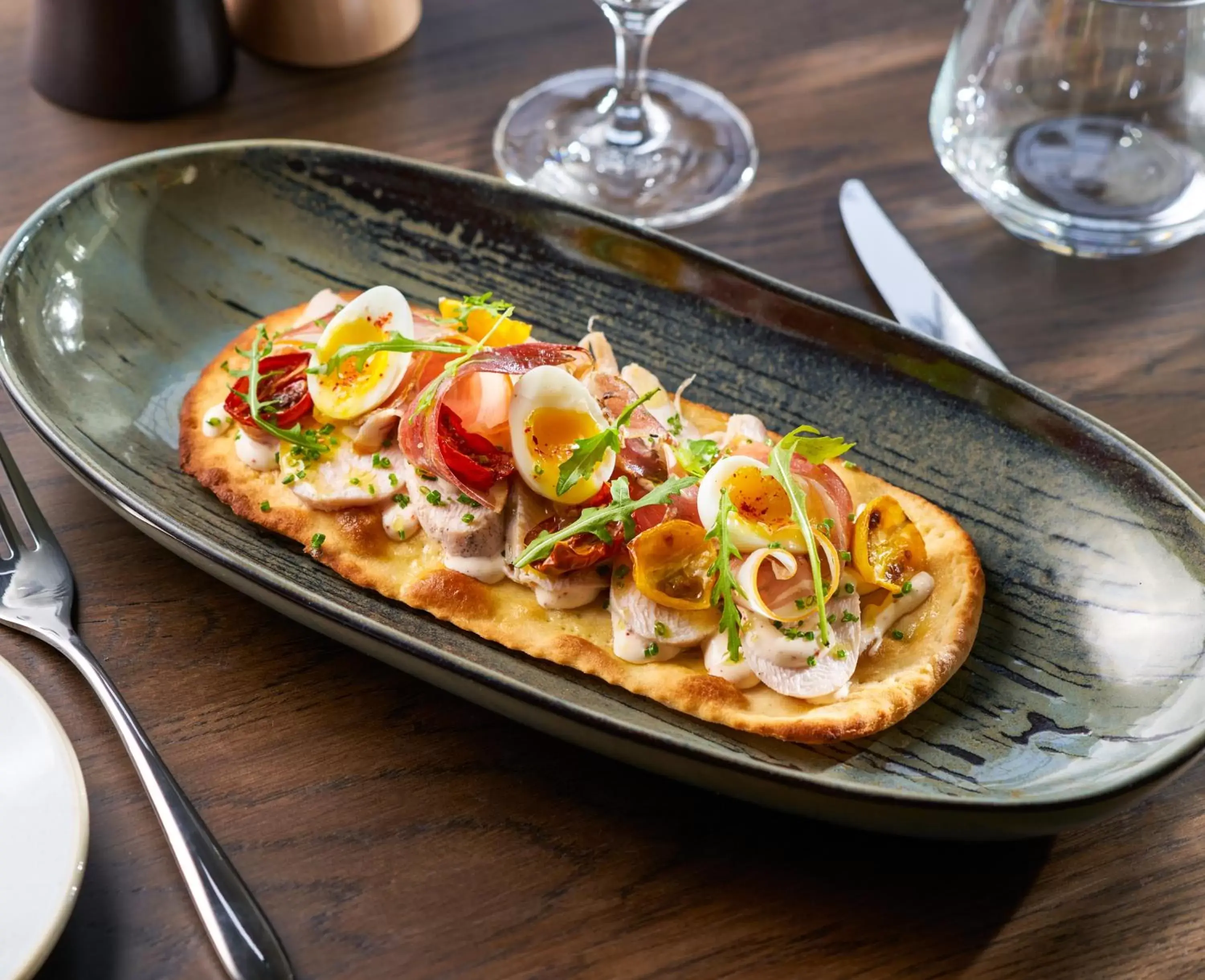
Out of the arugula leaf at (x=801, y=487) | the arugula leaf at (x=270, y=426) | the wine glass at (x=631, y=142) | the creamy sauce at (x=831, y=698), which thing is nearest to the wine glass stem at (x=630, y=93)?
the wine glass at (x=631, y=142)

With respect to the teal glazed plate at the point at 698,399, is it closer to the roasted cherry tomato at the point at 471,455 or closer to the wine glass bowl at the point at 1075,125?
the roasted cherry tomato at the point at 471,455

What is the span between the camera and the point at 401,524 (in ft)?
9.21

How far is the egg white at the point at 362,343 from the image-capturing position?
2900 mm

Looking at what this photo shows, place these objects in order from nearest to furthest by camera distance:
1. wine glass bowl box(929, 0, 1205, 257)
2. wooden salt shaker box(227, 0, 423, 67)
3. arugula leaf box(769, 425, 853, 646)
Answer: arugula leaf box(769, 425, 853, 646) < wine glass bowl box(929, 0, 1205, 257) < wooden salt shaker box(227, 0, 423, 67)

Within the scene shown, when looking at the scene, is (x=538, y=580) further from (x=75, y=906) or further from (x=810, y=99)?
(x=810, y=99)

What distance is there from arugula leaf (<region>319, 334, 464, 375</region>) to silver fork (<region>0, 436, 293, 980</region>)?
0.74 m

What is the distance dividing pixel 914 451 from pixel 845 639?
627 millimetres

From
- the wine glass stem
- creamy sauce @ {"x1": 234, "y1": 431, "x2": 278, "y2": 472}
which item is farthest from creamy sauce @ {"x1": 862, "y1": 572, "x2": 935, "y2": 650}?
the wine glass stem

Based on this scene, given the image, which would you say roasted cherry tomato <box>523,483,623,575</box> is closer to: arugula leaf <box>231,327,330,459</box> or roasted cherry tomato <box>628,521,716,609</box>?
roasted cherry tomato <box>628,521,716,609</box>

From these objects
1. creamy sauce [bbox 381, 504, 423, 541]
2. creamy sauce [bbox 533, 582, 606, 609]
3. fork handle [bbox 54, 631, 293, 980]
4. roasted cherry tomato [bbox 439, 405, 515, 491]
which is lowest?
fork handle [bbox 54, 631, 293, 980]

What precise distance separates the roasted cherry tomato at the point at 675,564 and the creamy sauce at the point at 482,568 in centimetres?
30

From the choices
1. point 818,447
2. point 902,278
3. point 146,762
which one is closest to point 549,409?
point 818,447

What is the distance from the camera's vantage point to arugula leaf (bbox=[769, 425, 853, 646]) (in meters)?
2.47

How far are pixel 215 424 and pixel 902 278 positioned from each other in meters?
1.98
